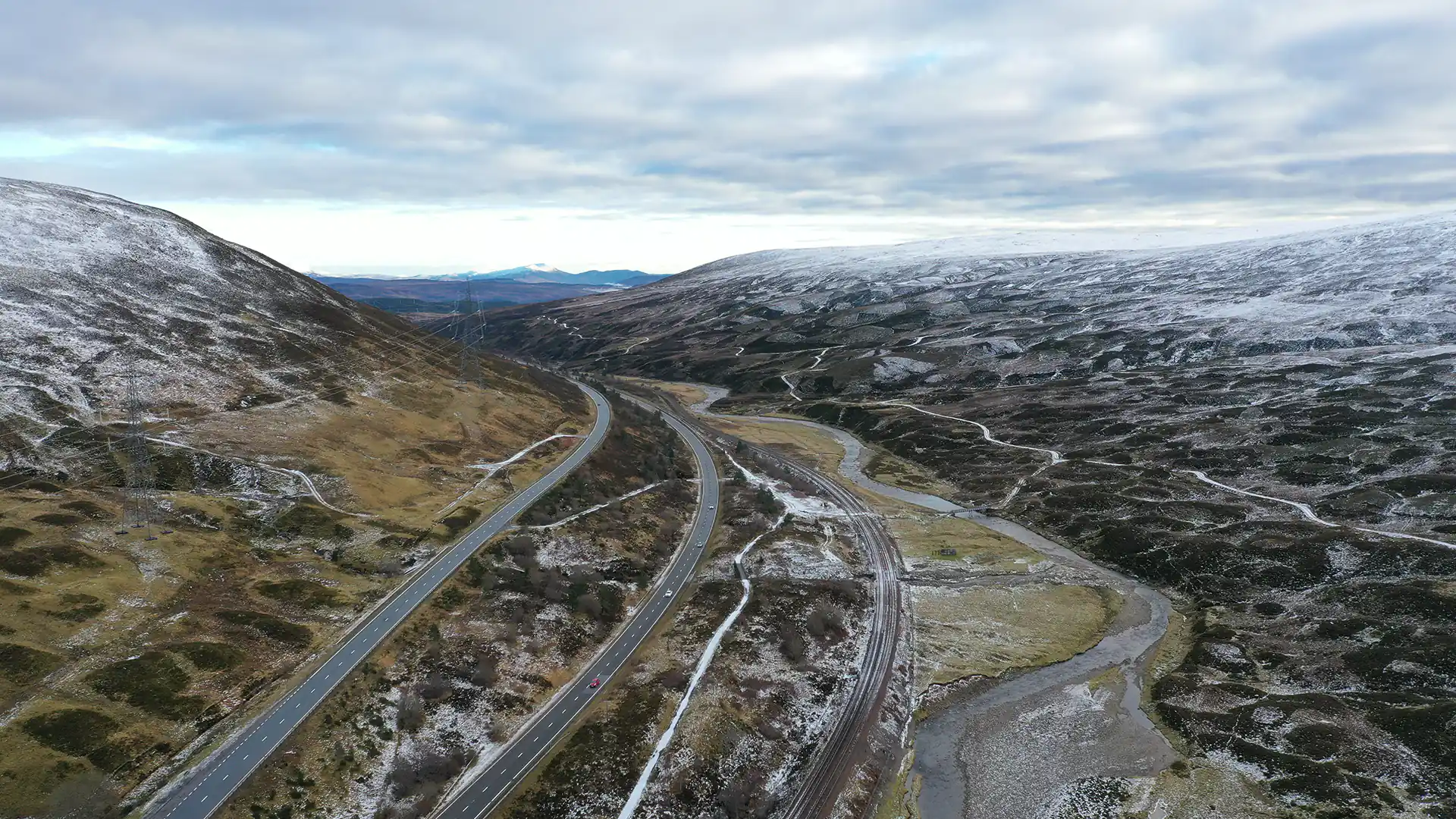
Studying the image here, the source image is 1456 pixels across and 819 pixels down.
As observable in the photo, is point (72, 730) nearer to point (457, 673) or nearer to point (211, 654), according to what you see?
point (211, 654)

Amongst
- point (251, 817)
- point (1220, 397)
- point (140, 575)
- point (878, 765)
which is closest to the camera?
point (251, 817)

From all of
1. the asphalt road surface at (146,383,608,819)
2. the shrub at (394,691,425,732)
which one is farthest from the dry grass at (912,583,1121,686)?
the asphalt road surface at (146,383,608,819)

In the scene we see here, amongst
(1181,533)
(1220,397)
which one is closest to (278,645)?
(1181,533)

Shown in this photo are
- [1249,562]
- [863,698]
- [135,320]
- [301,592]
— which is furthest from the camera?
[135,320]

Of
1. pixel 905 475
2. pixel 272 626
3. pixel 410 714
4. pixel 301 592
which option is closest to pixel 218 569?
pixel 301 592

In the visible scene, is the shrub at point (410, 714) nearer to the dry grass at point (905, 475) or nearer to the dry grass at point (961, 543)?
the dry grass at point (961, 543)

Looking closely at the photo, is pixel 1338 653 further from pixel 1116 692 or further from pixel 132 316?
pixel 132 316

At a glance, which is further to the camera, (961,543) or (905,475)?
(905,475)

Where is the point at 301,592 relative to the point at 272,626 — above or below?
above
